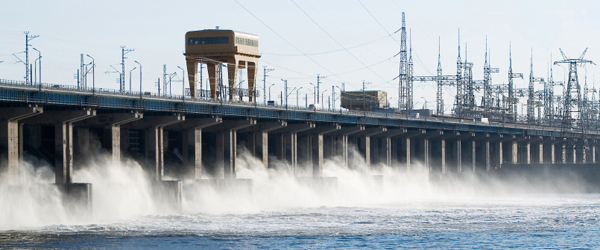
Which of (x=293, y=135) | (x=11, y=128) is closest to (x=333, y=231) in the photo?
(x=11, y=128)

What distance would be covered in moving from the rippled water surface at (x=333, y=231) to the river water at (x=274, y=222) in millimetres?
62

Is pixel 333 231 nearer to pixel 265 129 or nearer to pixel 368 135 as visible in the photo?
pixel 265 129

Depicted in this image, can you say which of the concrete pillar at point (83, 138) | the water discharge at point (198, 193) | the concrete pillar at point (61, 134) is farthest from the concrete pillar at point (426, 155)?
the concrete pillar at point (61, 134)

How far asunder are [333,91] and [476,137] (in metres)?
33.0

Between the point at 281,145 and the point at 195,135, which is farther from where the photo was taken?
the point at 281,145

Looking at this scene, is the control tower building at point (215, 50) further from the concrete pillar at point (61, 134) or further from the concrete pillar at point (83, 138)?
the concrete pillar at point (61, 134)

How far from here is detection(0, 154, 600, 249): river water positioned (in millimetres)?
65750

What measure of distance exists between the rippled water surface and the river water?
0.06 meters

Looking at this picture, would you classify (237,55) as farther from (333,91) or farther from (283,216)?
(283,216)

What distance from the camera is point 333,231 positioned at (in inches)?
2928

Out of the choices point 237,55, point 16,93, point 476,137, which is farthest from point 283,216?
point 476,137

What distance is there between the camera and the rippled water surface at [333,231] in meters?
64.9

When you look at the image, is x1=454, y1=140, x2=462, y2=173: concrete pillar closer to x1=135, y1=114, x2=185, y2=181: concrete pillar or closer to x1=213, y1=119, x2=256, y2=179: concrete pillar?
x1=213, y1=119, x2=256, y2=179: concrete pillar

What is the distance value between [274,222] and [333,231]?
10.2 meters
